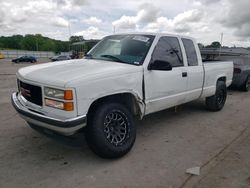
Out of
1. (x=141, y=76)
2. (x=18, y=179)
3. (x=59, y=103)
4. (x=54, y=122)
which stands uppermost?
(x=141, y=76)

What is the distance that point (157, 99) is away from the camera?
411cm

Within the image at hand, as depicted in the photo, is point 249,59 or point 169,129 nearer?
point 169,129

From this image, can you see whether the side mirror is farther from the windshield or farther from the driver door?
the windshield

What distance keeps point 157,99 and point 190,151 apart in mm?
1026

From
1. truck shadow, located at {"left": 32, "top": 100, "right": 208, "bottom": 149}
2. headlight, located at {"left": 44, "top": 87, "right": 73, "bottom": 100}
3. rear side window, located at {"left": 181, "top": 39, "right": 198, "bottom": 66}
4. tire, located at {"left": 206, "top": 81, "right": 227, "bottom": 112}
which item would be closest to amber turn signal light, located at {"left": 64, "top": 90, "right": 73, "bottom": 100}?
headlight, located at {"left": 44, "top": 87, "right": 73, "bottom": 100}

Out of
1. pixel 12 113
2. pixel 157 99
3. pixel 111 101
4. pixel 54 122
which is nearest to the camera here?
pixel 54 122

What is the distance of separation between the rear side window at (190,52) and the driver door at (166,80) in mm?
268

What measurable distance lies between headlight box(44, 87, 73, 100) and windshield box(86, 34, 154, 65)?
4.30ft

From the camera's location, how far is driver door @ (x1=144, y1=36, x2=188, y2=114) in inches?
155

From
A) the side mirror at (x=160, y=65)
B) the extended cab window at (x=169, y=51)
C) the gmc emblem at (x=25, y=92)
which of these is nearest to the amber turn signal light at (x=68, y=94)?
the gmc emblem at (x=25, y=92)

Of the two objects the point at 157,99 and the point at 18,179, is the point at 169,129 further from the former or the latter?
the point at 18,179

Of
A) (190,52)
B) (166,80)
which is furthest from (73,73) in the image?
(190,52)

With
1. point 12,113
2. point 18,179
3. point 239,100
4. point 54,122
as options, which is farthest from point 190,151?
point 239,100

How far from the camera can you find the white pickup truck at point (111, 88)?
2.98 meters
